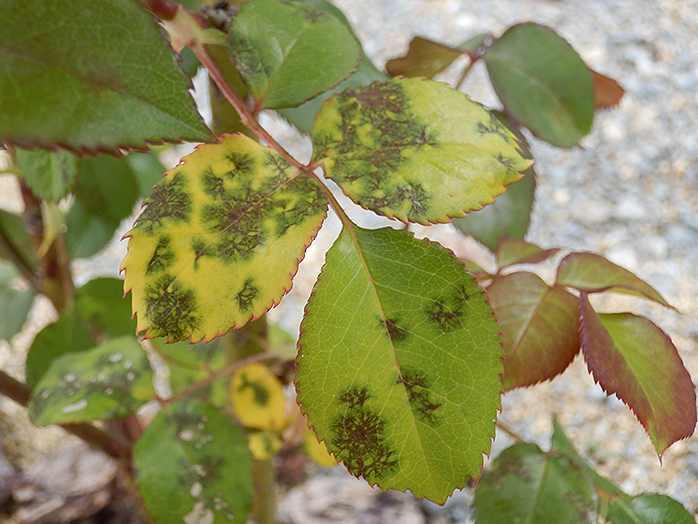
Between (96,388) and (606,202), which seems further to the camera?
(606,202)

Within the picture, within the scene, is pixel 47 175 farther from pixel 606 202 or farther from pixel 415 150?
pixel 606 202

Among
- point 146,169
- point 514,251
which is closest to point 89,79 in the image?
point 514,251

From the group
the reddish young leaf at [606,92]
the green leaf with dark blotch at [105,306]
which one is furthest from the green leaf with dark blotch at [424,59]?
the green leaf with dark blotch at [105,306]

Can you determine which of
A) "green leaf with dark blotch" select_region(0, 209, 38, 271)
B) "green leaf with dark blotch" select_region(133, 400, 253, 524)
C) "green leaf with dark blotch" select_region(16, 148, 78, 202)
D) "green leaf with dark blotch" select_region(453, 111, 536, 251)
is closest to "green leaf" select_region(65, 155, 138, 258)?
"green leaf with dark blotch" select_region(0, 209, 38, 271)

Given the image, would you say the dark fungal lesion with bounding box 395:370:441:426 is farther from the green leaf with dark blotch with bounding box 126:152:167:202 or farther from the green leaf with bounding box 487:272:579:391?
the green leaf with dark blotch with bounding box 126:152:167:202

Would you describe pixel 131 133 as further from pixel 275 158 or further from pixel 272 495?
pixel 272 495

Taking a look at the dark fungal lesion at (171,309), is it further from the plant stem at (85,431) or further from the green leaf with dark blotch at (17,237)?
the green leaf with dark blotch at (17,237)

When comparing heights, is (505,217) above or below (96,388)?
above
